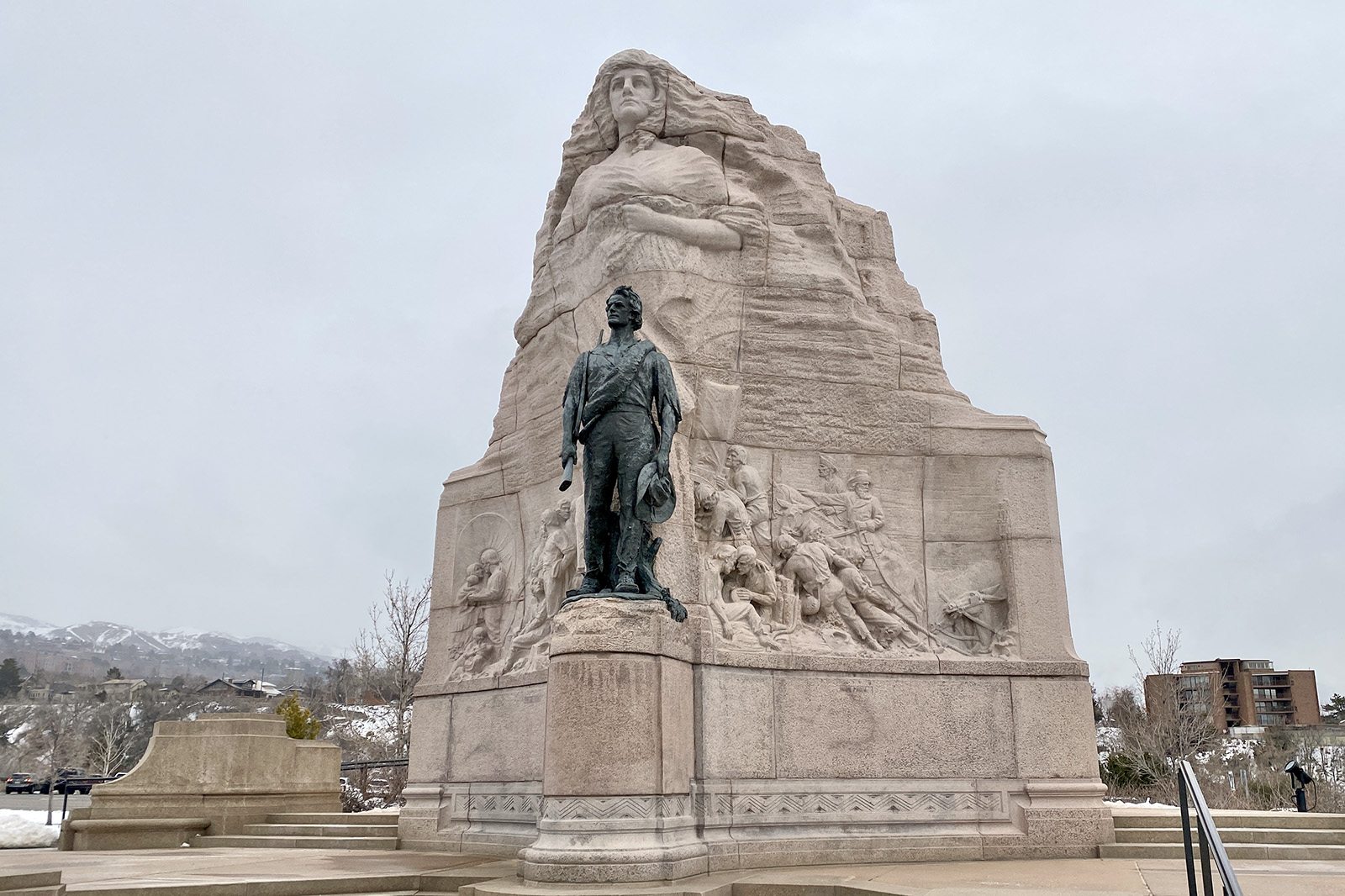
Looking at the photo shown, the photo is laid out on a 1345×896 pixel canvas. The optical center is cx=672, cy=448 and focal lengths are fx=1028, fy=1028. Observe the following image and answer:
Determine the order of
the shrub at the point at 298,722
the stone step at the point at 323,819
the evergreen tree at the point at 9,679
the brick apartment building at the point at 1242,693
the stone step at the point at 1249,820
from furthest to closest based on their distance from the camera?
the evergreen tree at the point at 9,679 < the brick apartment building at the point at 1242,693 < the shrub at the point at 298,722 < the stone step at the point at 323,819 < the stone step at the point at 1249,820

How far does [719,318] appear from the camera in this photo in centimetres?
1054

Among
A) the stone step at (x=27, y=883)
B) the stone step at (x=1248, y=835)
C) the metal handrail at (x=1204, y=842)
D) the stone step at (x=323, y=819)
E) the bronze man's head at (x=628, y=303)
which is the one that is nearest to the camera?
the metal handrail at (x=1204, y=842)

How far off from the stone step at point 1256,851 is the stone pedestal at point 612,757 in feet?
Answer: 12.9

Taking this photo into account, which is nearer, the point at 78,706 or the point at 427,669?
the point at 427,669

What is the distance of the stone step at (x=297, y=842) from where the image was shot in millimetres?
10672

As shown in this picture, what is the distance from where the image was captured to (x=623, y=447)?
8398mm

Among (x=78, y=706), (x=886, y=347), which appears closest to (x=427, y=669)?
(x=886, y=347)

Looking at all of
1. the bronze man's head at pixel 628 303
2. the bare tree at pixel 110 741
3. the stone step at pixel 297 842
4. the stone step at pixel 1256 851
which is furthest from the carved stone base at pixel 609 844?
the bare tree at pixel 110 741

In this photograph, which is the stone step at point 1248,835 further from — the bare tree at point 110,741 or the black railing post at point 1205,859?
the bare tree at point 110,741

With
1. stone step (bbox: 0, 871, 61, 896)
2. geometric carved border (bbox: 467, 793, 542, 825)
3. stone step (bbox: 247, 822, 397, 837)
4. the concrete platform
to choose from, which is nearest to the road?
stone step (bbox: 247, 822, 397, 837)

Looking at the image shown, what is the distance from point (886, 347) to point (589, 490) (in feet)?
13.5

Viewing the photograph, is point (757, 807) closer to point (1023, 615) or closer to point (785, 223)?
point (1023, 615)

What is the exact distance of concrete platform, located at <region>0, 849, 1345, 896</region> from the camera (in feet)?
22.2

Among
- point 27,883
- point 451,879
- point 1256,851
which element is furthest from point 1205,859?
point 27,883
